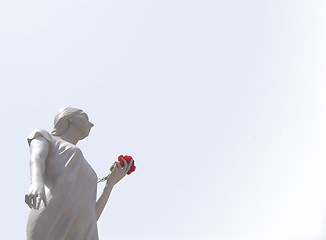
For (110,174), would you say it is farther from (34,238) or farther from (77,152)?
(34,238)

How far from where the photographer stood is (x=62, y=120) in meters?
5.80

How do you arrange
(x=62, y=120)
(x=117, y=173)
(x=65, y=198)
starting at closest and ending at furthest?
(x=65, y=198), (x=62, y=120), (x=117, y=173)

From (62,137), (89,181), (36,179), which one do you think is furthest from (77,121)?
(36,179)

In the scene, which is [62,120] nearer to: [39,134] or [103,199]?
[39,134]

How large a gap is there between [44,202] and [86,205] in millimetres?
726

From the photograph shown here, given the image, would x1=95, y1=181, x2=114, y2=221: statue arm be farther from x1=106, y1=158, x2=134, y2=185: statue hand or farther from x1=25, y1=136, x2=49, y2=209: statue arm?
x1=25, y1=136, x2=49, y2=209: statue arm

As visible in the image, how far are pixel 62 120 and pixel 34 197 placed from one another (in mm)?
1254

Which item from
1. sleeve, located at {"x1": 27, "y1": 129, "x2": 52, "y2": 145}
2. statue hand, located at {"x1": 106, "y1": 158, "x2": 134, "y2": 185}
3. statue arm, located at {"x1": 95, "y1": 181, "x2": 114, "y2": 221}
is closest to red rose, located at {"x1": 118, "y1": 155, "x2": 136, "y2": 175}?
statue hand, located at {"x1": 106, "y1": 158, "x2": 134, "y2": 185}

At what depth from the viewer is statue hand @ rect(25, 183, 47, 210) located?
4.72m

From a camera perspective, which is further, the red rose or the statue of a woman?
the red rose

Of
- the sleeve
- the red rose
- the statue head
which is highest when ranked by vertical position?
the statue head

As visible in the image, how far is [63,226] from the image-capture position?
5250 millimetres

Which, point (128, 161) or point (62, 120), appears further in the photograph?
point (128, 161)

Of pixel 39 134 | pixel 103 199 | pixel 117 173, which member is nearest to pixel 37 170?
pixel 39 134
